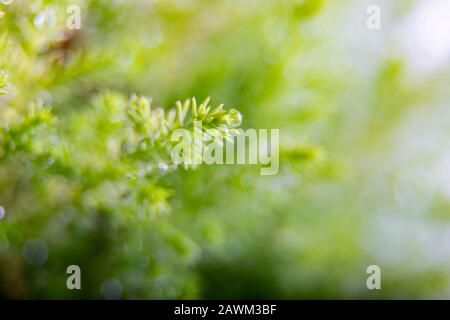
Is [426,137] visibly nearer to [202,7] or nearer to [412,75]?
[412,75]

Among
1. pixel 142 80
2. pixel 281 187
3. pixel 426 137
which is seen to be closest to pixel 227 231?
pixel 281 187

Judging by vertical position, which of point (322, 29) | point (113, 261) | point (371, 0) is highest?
point (371, 0)

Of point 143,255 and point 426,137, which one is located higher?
point 426,137

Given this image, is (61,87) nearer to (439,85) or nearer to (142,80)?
(142,80)

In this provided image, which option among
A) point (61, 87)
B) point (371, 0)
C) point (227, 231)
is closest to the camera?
point (61, 87)

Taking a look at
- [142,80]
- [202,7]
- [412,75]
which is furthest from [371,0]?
[142,80]

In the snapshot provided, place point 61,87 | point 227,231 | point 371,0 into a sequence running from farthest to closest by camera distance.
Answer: point 371,0
point 227,231
point 61,87

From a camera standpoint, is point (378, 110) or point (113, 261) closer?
point (113, 261)
